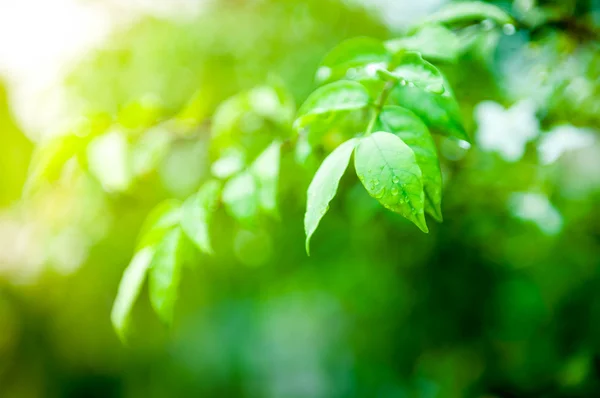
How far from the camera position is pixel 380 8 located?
1.79m

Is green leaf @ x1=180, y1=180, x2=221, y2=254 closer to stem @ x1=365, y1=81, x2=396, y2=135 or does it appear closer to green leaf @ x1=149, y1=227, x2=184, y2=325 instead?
green leaf @ x1=149, y1=227, x2=184, y2=325

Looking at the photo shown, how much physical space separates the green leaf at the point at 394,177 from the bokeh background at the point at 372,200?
0.97 feet

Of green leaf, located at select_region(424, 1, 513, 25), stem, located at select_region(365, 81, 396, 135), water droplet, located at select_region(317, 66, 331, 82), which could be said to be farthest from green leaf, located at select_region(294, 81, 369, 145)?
green leaf, located at select_region(424, 1, 513, 25)

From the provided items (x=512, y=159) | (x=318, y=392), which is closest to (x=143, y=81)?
(x=512, y=159)

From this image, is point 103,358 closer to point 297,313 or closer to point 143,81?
point 297,313

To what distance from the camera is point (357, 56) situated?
70 centimetres

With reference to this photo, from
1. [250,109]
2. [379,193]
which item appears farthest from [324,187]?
[250,109]

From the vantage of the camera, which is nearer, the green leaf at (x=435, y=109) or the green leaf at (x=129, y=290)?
the green leaf at (x=435, y=109)

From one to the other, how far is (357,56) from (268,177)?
223mm

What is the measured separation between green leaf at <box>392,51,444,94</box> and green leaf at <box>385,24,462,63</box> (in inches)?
1.3

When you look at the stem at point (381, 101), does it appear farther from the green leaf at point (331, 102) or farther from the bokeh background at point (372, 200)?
the bokeh background at point (372, 200)

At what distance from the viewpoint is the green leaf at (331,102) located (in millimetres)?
586

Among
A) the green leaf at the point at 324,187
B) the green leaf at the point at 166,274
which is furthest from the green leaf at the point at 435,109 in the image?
the green leaf at the point at 166,274

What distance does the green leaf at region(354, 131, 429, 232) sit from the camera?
0.46 m
